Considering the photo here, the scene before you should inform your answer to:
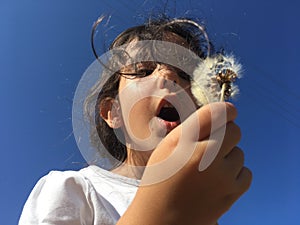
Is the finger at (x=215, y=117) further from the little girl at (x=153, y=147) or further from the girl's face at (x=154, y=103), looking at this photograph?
the girl's face at (x=154, y=103)

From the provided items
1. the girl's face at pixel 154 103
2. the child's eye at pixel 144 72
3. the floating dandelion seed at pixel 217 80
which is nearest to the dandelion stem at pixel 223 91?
the floating dandelion seed at pixel 217 80

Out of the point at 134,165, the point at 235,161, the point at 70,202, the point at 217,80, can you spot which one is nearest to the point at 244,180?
the point at 235,161

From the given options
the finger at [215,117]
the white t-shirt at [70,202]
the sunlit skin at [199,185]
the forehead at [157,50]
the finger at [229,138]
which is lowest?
the white t-shirt at [70,202]

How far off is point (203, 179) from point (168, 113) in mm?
330

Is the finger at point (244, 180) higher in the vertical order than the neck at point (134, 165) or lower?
higher

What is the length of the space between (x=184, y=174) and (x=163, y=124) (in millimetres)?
285

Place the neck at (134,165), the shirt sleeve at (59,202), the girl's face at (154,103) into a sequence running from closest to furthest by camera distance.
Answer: the shirt sleeve at (59,202) → the girl's face at (154,103) → the neck at (134,165)

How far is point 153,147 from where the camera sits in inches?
28.2

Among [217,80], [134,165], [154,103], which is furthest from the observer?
[134,165]

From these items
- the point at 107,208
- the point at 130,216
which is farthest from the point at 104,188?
the point at 130,216

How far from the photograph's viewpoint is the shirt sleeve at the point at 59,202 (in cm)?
55

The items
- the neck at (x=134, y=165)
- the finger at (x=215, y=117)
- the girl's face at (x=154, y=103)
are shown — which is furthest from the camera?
the neck at (x=134, y=165)

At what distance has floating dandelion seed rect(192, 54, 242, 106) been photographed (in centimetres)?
46

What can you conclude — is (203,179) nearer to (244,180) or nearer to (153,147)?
(244,180)
